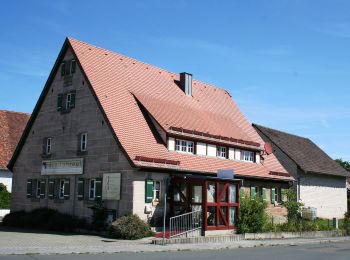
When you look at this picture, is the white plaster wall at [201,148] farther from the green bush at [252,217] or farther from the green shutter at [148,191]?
the green shutter at [148,191]

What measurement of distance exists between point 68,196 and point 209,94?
48.5 feet

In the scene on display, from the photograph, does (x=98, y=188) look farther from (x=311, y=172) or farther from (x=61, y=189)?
(x=311, y=172)

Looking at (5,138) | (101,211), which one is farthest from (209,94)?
(5,138)

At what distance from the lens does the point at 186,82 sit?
114ft

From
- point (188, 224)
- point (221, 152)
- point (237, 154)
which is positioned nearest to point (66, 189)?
point (188, 224)

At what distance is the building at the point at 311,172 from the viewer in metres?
42.0

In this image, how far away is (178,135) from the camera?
27203 millimetres

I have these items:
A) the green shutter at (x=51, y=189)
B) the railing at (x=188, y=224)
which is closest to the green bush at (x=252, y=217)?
the railing at (x=188, y=224)

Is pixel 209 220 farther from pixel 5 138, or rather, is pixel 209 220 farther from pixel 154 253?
pixel 5 138

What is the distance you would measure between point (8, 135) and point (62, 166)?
1791 cm

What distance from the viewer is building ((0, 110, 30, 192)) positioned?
1608 inches

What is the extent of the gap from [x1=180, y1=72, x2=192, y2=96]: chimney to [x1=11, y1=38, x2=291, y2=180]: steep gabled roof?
560 mm

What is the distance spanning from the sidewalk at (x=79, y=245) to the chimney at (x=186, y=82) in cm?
1409

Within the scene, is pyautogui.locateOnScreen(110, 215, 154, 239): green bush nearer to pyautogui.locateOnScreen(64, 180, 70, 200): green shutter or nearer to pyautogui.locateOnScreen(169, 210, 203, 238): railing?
pyautogui.locateOnScreen(169, 210, 203, 238): railing
